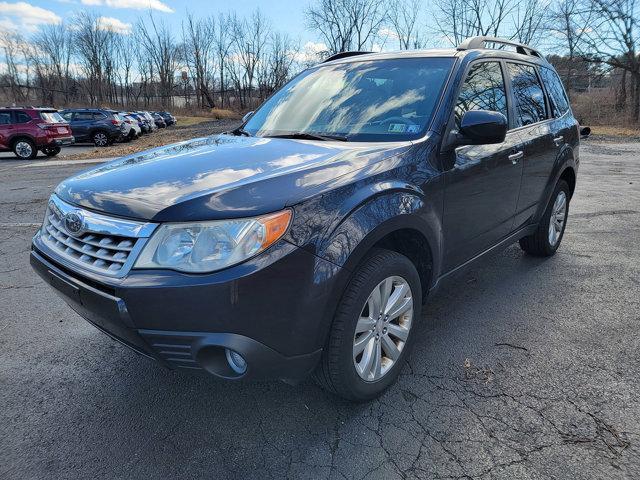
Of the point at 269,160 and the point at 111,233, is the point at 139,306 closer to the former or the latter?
the point at 111,233

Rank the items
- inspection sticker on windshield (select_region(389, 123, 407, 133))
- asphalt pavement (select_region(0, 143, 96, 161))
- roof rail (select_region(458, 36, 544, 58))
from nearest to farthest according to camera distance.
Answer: inspection sticker on windshield (select_region(389, 123, 407, 133))
roof rail (select_region(458, 36, 544, 58))
asphalt pavement (select_region(0, 143, 96, 161))

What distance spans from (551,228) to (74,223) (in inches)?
165

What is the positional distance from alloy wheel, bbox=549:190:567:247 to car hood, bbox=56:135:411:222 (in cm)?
270

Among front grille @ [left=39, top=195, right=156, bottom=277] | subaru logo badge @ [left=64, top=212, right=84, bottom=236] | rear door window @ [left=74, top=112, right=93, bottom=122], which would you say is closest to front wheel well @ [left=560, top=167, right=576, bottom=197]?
front grille @ [left=39, top=195, right=156, bottom=277]

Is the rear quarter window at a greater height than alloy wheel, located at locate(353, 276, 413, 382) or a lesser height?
greater

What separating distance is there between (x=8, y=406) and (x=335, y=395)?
5.70 ft

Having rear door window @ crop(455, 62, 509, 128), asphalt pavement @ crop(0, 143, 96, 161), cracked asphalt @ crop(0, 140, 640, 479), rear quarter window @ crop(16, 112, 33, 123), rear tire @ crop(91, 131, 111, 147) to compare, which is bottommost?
asphalt pavement @ crop(0, 143, 96, 161)

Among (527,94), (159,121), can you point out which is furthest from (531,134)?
(159,121)

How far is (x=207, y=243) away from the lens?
1.85 m

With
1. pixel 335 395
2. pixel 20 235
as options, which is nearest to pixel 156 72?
pixel 20 235

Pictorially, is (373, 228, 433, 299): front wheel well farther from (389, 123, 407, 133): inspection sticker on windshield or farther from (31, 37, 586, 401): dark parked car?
(389, 123, 407, 133): inspection sticker on windshield

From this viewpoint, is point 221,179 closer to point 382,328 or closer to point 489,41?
point 382,328

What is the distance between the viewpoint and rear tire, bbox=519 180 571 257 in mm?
4470

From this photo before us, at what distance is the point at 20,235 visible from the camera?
5.79 m
